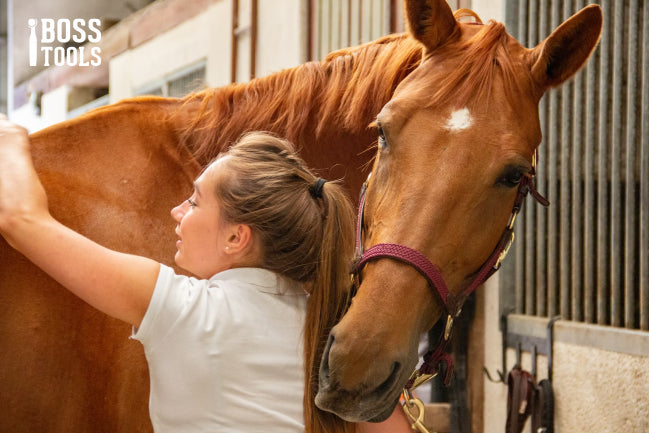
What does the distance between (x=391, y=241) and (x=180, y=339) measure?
47 centimetres

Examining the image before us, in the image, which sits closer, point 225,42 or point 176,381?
point 176,381

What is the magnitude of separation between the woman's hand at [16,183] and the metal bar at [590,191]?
2.02 meters

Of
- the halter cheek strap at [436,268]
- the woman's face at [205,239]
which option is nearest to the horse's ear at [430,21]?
the halter cheek strap at [436,268]

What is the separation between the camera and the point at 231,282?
1069 mm

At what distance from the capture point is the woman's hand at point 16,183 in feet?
3.42

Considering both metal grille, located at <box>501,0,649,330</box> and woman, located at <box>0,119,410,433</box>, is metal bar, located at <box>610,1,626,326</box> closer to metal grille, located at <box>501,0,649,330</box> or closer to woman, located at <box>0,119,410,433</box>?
metal grille, located at <box>501,0,649,330</box>

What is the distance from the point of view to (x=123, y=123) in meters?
1.70

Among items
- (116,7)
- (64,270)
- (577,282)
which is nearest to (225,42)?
(116,7)

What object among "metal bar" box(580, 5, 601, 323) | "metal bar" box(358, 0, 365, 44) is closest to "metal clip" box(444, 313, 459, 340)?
"metal bar" box(580, 5, 601, 323)

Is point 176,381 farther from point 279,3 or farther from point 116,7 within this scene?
point 116,7

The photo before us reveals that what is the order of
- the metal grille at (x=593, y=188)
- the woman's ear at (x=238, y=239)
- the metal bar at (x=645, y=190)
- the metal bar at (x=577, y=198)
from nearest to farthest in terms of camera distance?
1. the woman's ear at (x=238, y=239)
2. the metal bar at (x=645, y=190)
3. the metal grille at (x=593, y=188)
4. the metal bar at (x=577, y=198)

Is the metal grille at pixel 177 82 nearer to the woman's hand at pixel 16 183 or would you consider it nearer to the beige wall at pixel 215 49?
the beige wall at pixel 215 49

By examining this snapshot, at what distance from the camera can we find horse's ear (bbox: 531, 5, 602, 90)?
1.47 metres

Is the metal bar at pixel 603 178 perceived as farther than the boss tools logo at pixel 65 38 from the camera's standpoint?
No
